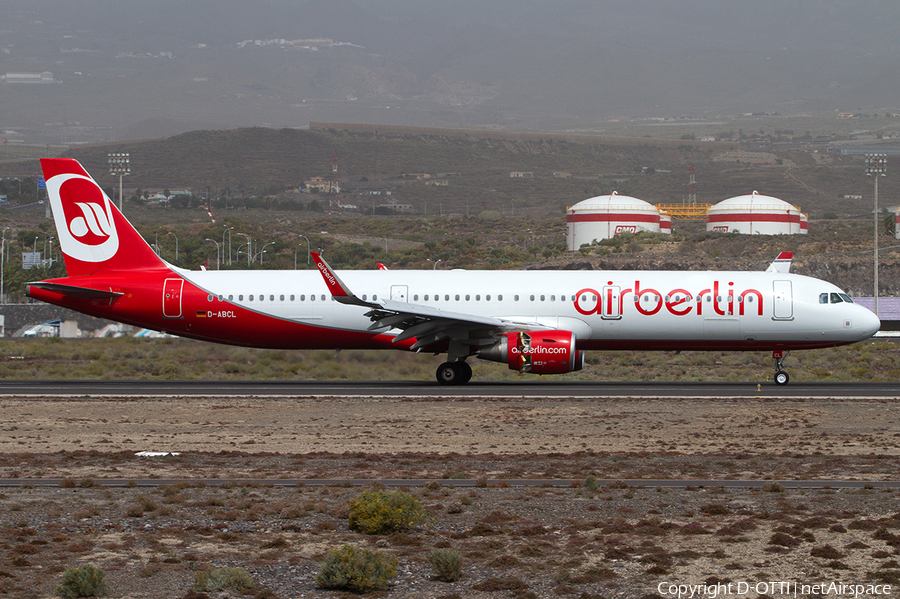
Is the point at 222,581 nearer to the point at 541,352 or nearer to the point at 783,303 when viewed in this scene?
the point at 541,352

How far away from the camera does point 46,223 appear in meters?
130

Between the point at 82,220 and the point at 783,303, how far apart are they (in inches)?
895

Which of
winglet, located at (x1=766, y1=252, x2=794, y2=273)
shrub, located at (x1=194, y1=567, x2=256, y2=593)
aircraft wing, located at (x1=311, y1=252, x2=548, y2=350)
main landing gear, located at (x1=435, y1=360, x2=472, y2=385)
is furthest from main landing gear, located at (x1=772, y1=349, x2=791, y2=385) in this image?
shrub, located at (x1=194, y1=567, x2=256, y2=593)

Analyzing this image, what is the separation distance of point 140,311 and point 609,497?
21.6m

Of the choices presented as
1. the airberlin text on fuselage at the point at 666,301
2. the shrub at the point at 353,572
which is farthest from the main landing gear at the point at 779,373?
the shrub at the point at 353,572

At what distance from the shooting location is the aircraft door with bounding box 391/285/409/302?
32438 mm

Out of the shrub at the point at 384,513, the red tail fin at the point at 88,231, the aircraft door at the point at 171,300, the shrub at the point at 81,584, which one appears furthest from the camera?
the red tail fin at the point at 88,231

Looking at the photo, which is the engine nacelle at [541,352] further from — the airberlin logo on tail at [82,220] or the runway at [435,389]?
the airberlin logo on tail at [82,220]

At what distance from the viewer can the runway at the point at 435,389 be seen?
2877 cm

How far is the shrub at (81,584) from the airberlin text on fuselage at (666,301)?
23.0 meters

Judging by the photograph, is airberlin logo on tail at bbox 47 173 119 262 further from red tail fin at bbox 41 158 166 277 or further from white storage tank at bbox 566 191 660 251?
white storage tank at bbox 566 191 660 251

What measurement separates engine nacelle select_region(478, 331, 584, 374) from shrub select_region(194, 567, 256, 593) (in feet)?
64.5

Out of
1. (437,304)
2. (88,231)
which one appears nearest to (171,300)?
(88,231)

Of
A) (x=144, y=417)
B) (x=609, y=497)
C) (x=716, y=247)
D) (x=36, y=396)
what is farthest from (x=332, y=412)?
(x=716, y=247)
